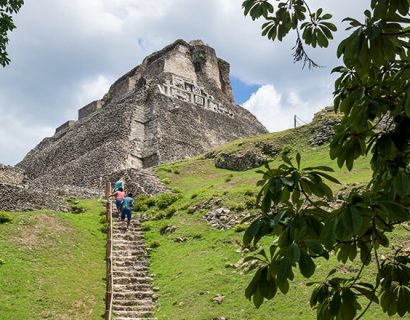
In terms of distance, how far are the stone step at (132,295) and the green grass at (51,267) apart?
1.45ft

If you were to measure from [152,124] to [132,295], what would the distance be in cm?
2965

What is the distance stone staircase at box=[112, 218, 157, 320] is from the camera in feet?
41.1

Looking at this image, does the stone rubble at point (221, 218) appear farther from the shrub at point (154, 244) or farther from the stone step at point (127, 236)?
the stone step at point (127, 236)

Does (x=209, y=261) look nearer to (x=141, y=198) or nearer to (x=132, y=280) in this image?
(x=132, y=280)

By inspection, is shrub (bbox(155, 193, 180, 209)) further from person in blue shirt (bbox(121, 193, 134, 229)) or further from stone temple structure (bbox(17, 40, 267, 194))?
stone temple structure (bbox(17, 40, 267, 194))

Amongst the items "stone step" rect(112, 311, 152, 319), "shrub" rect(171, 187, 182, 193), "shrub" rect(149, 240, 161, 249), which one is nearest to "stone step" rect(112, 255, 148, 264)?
"shrub" rect(149, 240, 161, 249)

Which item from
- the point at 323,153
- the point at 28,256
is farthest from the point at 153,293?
the point at 323,153

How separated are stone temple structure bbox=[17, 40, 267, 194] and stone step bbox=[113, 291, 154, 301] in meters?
16.5

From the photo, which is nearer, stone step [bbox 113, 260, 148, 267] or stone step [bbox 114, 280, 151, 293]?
stone step [bbox 114, 280, 151, 293]

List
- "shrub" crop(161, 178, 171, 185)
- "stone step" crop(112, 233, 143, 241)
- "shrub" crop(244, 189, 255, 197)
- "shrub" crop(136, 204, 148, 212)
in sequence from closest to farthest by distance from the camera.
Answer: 1. "stone step" crop(112, 233, 143, 241)
2. "shrub" crop(244, 189, 255, 197)
3. "shrub" crop(136, 204, 148, 212)
4. "shrub" crop(161, 178, 171, 185)

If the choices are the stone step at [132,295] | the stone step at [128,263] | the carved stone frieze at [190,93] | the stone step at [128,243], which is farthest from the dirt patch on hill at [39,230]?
the carved stone frieze at [190,93]

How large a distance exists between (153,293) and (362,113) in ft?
36.8

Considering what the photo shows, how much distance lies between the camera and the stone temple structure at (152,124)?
3800 centimetres

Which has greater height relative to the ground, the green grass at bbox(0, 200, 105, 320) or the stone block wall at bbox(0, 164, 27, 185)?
the stone block wall at bbox(0, 164, 27, 185)
